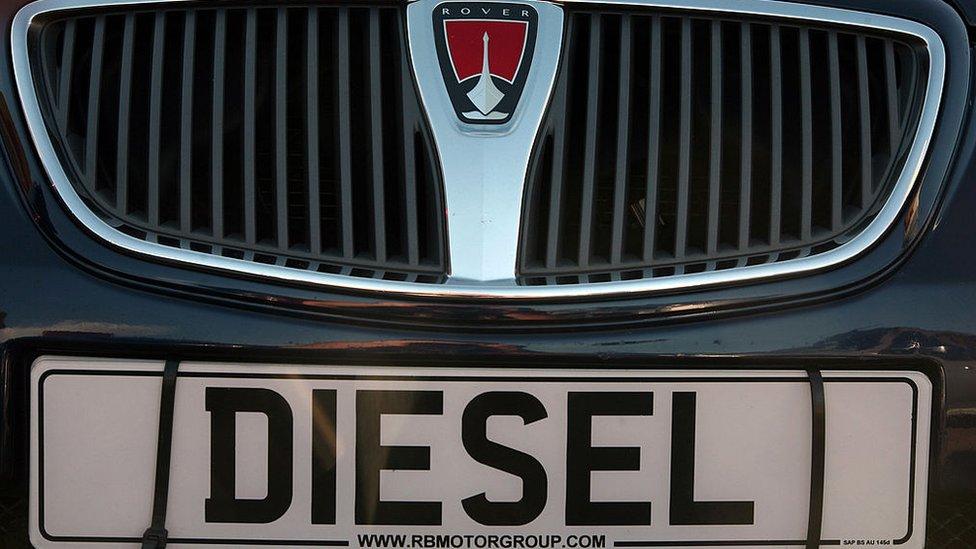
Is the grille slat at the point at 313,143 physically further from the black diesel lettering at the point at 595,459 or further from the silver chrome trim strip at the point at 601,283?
the black diesel lettering at the point at 595,459

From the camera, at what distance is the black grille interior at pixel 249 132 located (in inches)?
48.6

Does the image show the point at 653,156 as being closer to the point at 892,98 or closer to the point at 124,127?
the point at 892,98

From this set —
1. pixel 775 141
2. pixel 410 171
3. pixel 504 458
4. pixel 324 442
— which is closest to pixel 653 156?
pixel 775 141

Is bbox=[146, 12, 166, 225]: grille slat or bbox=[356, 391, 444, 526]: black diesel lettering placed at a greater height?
bbox=[146, 12, 166, 225]: grille slat

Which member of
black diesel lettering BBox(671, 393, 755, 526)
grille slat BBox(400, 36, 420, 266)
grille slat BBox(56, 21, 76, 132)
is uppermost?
grille slat BBox(56, 21, 76, 132)

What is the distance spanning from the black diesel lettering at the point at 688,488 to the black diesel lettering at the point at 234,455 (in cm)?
41

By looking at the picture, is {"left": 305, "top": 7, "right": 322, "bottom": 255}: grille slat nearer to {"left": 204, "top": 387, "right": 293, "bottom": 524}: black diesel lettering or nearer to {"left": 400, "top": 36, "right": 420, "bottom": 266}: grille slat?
{"left": 400, "top": 36, "right": 420, "bottom": 266}: grille slat

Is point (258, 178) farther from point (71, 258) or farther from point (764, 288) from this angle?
point (764, 288)

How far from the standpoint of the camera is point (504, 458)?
114cm

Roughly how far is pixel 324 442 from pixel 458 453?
0.47ft

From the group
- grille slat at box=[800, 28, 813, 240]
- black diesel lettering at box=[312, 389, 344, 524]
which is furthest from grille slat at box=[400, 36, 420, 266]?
grille slat at box=[800, 28, 813, 240]

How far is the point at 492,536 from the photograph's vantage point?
3.80 ft

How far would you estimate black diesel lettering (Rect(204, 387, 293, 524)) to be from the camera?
3.69ft

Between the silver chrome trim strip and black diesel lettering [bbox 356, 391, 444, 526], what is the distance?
12cm
